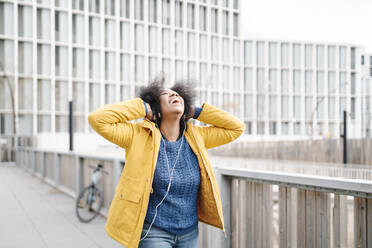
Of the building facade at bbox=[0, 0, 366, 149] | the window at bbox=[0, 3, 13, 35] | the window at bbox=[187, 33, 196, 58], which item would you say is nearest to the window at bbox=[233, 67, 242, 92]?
the building facade at bbox=[0, 0, 366, 149]

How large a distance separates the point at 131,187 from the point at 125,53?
48.6 m

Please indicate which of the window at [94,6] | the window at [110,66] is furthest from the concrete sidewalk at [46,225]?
the window at [94,6]

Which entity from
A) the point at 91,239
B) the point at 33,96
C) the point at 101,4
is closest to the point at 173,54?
the point at 101,4

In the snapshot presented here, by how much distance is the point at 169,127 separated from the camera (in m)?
2.84

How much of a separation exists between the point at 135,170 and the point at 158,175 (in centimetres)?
17

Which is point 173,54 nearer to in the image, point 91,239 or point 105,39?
point 105,39

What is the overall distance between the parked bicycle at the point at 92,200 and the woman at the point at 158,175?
4.50 meters

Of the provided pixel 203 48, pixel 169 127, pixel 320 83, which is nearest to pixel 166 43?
pixel 203 48

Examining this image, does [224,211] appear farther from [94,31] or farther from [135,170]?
[94,31]

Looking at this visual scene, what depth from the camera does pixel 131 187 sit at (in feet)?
8.69

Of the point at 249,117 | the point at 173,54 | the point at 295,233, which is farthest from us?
the point at 249,117

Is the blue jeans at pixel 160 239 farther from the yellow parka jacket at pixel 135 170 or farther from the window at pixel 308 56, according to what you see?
the window at pixel 308 56

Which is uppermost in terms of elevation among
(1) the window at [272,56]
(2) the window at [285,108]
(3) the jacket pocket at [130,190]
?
A: (1) the window at [272,56]

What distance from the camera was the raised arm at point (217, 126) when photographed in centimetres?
311
